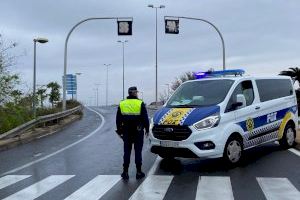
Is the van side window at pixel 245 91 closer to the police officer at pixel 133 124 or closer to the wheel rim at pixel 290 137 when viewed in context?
the wheel rim at pixel 290 137

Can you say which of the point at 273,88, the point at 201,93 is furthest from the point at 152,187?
the point at 273,88

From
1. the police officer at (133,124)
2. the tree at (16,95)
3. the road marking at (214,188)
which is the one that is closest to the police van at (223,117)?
the police officer at (133,124)

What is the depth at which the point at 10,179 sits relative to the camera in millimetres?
10234

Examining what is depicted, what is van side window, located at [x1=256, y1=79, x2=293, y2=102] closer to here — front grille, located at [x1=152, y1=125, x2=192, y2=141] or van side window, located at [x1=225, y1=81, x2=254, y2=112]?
van side window, located at [x1=225, y1=81, x2=254, y2=112]

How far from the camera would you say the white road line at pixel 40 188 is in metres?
8.46

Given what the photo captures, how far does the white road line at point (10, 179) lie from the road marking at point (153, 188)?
8.30 ft

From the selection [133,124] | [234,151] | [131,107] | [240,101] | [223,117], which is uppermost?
[240,101]

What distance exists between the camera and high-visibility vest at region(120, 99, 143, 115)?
10172 millimetres

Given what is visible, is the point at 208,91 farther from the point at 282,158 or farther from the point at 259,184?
the point at 259,184

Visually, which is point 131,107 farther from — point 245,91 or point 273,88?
point 273,88

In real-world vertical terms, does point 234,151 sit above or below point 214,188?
above

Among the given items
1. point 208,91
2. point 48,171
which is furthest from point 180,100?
point 48,171

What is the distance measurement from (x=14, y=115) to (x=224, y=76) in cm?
1231

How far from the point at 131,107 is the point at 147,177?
1.39m
